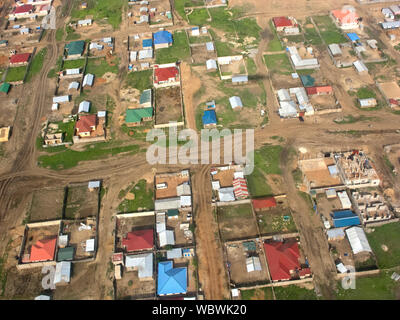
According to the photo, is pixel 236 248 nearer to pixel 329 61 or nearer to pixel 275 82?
pixel 275 82

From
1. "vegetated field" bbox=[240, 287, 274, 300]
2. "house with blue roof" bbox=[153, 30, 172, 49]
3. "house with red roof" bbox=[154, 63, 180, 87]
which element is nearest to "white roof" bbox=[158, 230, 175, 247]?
"vegetated field" bbox=[240, 287, 274, 300]

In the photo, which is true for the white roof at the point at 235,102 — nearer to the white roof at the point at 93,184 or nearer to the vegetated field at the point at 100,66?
the vegetated field at the point at 100,66

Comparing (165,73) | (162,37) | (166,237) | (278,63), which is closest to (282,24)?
(278,63)

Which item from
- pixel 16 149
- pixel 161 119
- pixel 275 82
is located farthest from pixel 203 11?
pixel 16 149

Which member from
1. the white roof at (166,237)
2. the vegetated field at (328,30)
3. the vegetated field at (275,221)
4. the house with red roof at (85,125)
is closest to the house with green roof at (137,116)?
the house with red roof at (85,125)

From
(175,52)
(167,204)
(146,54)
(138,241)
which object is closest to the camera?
(138,241)

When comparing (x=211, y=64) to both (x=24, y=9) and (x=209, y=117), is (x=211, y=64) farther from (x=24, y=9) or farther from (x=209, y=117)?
(x=24, y=9)
